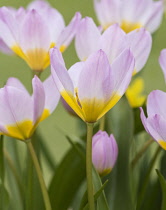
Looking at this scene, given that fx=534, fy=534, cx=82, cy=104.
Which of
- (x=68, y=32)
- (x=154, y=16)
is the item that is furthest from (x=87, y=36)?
(x=154, y=16)

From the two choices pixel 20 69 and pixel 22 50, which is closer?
pixel 22 50

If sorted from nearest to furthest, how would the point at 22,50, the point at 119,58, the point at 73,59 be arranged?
the point at 119,58 → the point at 22,50 → the point at 73,59

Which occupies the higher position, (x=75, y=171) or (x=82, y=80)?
(x=82, y=80)

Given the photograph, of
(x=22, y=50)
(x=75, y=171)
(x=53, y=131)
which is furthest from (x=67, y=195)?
(x=53, y=131)

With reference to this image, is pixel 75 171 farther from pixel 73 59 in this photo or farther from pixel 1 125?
pixel 73 59

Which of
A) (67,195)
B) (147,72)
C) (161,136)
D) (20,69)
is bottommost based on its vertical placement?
(147,72)

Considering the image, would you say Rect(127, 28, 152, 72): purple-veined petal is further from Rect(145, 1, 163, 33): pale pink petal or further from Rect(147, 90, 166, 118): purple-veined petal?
Rect(145, 1, 163, 33): pale pink petal
